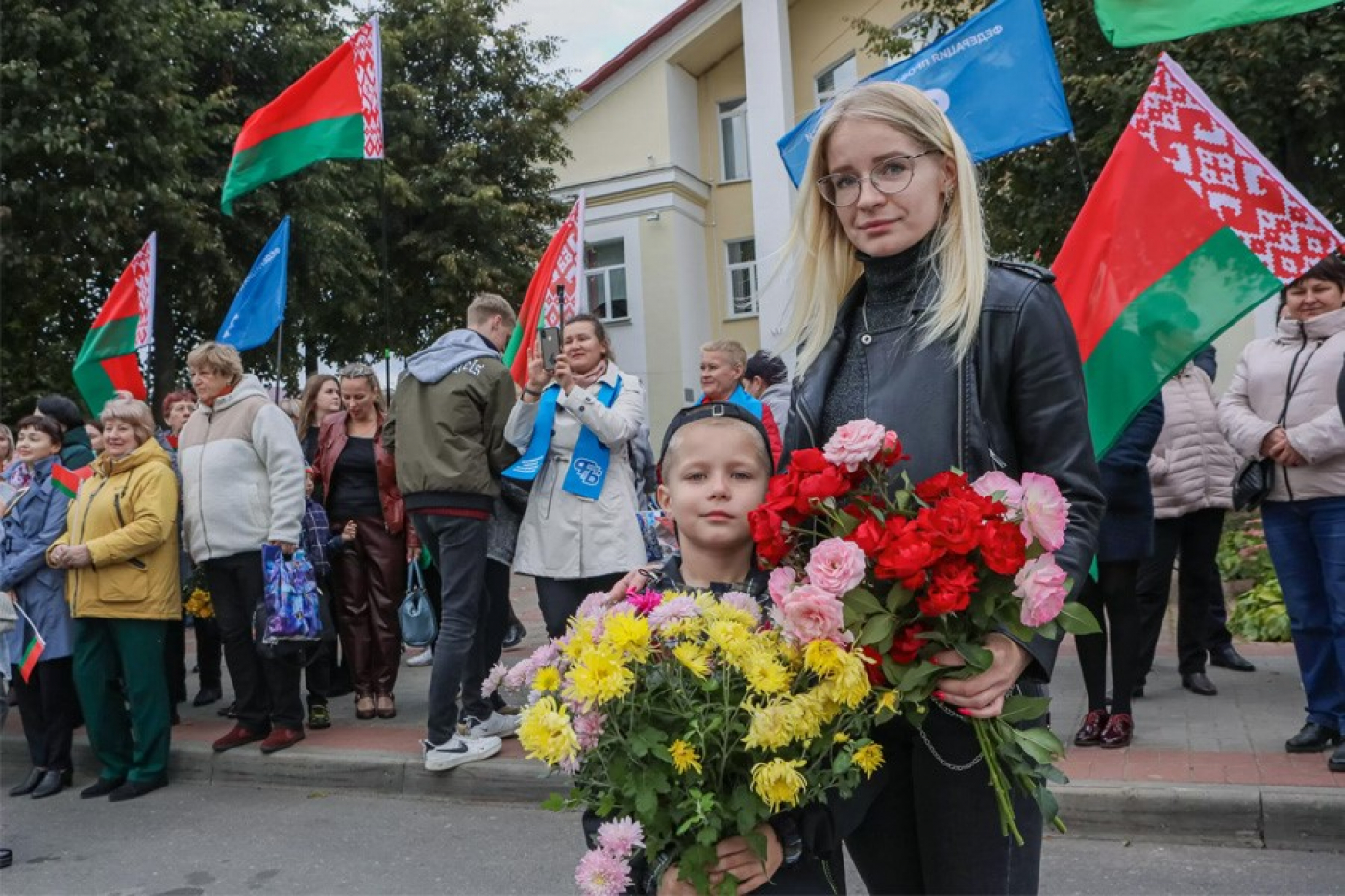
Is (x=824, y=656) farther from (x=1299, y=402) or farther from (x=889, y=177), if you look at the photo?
(x=1299, y=402)

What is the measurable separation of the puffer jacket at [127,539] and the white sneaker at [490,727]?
1747 millimetres

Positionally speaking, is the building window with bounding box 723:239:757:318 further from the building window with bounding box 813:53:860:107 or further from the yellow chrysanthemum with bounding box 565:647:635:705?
the yellow chrysanthemum with bounding box 565:647:635:705

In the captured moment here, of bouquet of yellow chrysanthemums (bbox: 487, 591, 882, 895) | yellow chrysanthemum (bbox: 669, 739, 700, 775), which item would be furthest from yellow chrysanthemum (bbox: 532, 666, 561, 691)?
yellow chrysanthemum (bbox: 669, 739, 700, 775)

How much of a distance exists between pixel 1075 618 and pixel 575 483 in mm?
3884

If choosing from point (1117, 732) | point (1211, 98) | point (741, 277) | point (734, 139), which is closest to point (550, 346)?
point (1117, 732)

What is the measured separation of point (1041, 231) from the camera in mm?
11922

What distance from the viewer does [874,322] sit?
2.10 m

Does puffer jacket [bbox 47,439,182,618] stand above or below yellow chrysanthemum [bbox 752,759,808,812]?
above

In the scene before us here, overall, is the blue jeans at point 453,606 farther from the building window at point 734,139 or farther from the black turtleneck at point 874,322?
the building window at point 734,139

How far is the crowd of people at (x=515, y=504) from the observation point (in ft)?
7.29

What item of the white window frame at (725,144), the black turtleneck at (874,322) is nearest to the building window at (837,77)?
the white window frame at (725,144)

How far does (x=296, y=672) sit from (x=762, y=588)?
4.80 metres

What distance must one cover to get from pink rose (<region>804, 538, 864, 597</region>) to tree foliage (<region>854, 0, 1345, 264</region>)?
7519mm

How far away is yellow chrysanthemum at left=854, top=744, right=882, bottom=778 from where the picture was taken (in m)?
1.75
